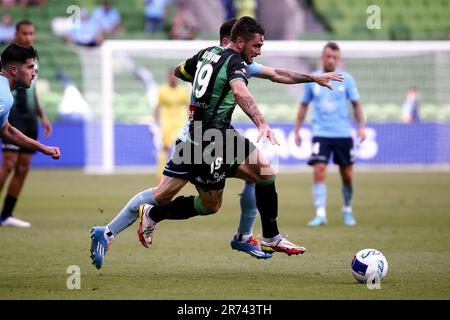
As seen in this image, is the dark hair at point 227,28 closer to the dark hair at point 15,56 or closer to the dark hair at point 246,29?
the dark hair at point 246,29

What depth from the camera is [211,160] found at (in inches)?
313

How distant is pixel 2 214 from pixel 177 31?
13.7 meters

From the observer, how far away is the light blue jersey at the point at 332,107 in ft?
41.8

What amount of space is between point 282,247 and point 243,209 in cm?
65

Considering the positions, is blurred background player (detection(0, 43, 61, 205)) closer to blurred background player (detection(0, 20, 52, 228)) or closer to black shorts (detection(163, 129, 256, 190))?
black shorts (detection(163, 129, 256, 190))

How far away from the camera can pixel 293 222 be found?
1266 centimetres

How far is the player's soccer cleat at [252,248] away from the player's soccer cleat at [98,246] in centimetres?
133

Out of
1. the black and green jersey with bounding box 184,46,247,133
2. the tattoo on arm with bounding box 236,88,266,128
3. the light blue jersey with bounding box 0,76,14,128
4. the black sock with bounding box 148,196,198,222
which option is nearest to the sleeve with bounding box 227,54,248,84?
the black and green jersey with bounding box 184,46,247,133

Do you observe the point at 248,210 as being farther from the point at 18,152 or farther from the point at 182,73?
the point at 18,152

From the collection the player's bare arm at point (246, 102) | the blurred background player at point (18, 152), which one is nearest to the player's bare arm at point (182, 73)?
the player's bare arm at point (246, 102)

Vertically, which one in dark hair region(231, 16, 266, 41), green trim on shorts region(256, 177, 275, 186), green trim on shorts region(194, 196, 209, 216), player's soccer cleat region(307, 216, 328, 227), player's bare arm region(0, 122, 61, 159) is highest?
dark hair region(231, 16, 266, 41)

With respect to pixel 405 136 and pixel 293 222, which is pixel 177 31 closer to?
pixel 405 136

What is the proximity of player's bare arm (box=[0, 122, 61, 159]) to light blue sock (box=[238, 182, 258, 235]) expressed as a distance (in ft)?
6.27

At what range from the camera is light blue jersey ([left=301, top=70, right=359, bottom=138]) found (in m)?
12.7
